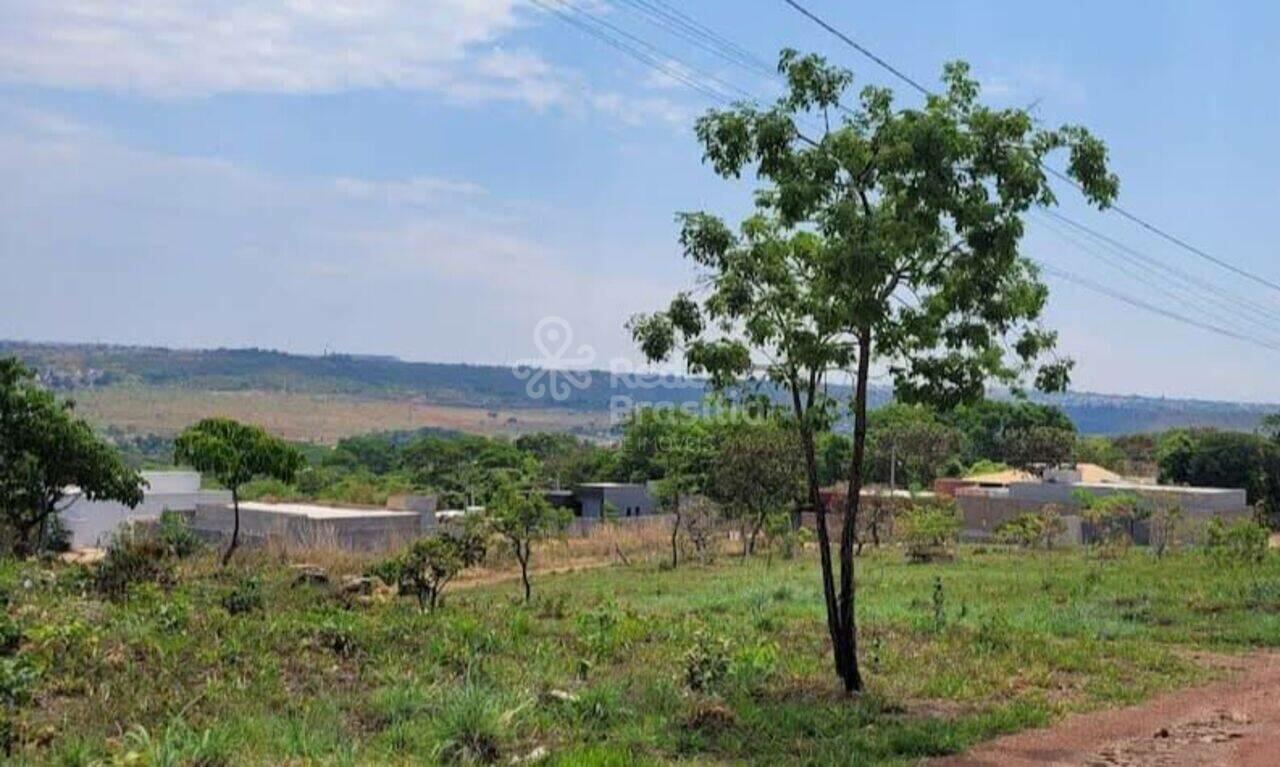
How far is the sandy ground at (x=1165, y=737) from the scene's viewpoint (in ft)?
25.2

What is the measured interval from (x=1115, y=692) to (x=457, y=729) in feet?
20.0

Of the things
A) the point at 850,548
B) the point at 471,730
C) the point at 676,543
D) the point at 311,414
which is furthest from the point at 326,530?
the point at 311,414

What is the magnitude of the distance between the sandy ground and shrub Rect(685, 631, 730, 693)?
2.24 m

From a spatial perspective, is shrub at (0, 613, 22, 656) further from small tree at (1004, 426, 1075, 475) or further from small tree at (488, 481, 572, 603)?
small tree at (1004, 426, 1075, 475)

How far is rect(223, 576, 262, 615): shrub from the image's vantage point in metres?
11.8

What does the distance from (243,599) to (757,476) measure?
2125cm

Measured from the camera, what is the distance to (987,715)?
884 centimetres

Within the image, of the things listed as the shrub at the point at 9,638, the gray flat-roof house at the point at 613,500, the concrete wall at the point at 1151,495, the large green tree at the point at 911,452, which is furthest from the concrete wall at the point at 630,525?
the shrub at the point at 9,638

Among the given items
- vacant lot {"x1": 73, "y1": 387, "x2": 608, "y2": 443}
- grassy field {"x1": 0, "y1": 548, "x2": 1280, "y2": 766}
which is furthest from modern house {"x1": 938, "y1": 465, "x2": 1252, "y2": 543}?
vacant lot {"x1": 73, "y1": 387, "x2": 608, "y2": 443}

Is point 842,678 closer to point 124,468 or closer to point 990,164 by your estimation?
Answer: point 990,164

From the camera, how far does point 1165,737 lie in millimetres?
8500

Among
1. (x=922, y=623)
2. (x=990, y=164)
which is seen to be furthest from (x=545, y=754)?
(x=922, y=623)

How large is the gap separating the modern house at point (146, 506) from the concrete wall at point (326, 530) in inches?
93.5

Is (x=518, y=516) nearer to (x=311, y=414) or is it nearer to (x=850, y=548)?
(x=850, y=548)
